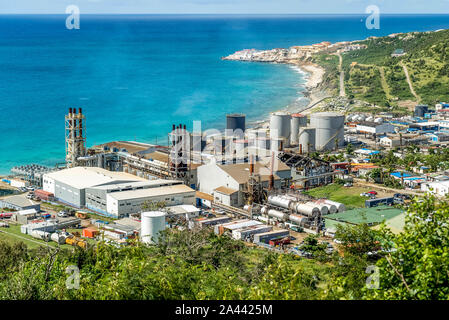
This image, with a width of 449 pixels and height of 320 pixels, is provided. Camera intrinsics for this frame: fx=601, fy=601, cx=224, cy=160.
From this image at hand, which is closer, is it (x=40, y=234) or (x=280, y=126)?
(x=40, y=234)

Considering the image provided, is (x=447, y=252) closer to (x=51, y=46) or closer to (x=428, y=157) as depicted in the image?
(x=428, y=157)

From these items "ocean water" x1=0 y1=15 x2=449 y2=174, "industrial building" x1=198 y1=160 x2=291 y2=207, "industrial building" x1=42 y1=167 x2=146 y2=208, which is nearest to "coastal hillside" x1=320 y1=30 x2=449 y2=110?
"ocean water" x1=0 y1=15 x2=449 y2=174

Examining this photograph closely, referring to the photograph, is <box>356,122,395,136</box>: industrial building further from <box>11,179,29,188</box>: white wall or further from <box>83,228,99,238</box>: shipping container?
<box>83,228,99,238</box>: shipping container

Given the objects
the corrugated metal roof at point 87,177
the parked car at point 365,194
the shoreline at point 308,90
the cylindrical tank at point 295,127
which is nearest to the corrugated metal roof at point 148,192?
the corrugated metal roof at point 87,177

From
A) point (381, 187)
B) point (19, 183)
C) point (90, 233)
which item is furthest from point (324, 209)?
point (19, 183)

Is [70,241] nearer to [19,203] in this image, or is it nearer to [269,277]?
[19,203]

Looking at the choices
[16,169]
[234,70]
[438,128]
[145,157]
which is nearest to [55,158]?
[16,169]

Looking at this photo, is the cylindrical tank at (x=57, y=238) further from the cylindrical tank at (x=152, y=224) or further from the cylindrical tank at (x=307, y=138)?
the cylindrical tank at (x=307, y=138)
